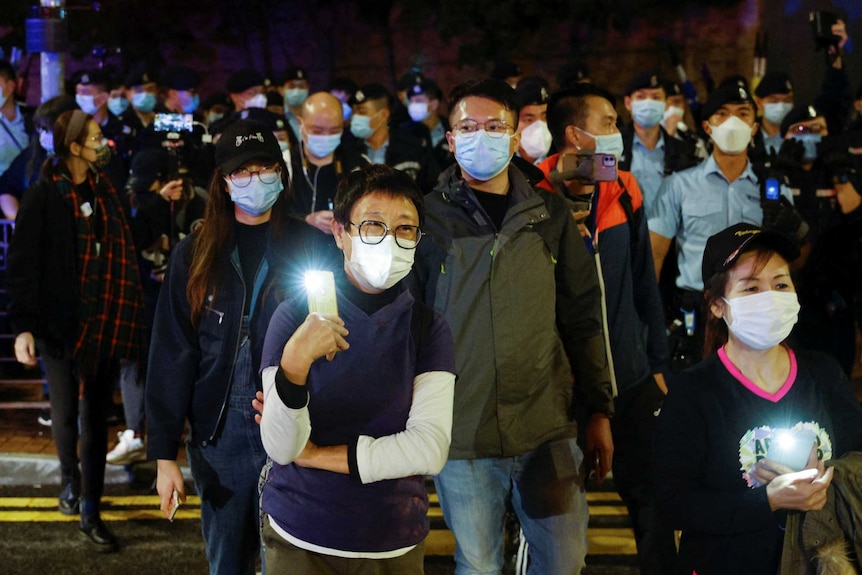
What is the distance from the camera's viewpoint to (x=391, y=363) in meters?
3.44

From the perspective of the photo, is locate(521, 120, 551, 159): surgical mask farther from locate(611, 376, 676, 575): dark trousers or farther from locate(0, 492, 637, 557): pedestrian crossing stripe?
locate(611, 376, 676, 575): dark trousers

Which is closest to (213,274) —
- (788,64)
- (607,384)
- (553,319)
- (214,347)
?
(214,347)

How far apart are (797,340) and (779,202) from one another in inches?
62.3

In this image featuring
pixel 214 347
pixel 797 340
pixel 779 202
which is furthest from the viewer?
pixel 797 340

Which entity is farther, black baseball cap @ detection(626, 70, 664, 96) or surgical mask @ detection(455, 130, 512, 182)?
black baseball cap @ detection(626, 70, 664, 96)

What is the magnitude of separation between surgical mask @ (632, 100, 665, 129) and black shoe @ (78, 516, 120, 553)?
199 inches

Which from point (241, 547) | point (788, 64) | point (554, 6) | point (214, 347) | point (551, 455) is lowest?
point (241, 547)

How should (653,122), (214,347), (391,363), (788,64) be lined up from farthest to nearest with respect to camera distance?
(788,64) < (653,122) < (214,347) < (391,363)

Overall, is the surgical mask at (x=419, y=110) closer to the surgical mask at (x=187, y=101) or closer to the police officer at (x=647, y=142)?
the surgical mask at (x=187, y=101)

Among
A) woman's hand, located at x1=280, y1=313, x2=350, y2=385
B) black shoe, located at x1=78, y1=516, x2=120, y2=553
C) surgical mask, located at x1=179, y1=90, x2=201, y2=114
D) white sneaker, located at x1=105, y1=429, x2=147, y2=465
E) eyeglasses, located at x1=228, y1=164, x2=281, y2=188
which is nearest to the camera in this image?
woman's hand, located at x1=280, y1=313, x2=350, y2=385

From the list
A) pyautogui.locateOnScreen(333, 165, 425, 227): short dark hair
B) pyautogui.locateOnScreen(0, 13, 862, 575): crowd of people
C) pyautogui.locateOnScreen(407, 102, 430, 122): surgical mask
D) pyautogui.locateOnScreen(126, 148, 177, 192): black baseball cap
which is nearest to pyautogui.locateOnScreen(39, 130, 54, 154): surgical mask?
pyautogui.locateOnScreen(0, 13, 862, 575): crowd of people

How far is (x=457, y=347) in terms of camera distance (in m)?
4.34

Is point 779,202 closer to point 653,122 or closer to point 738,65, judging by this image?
point 653,122

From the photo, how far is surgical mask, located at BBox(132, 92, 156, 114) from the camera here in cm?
1119
